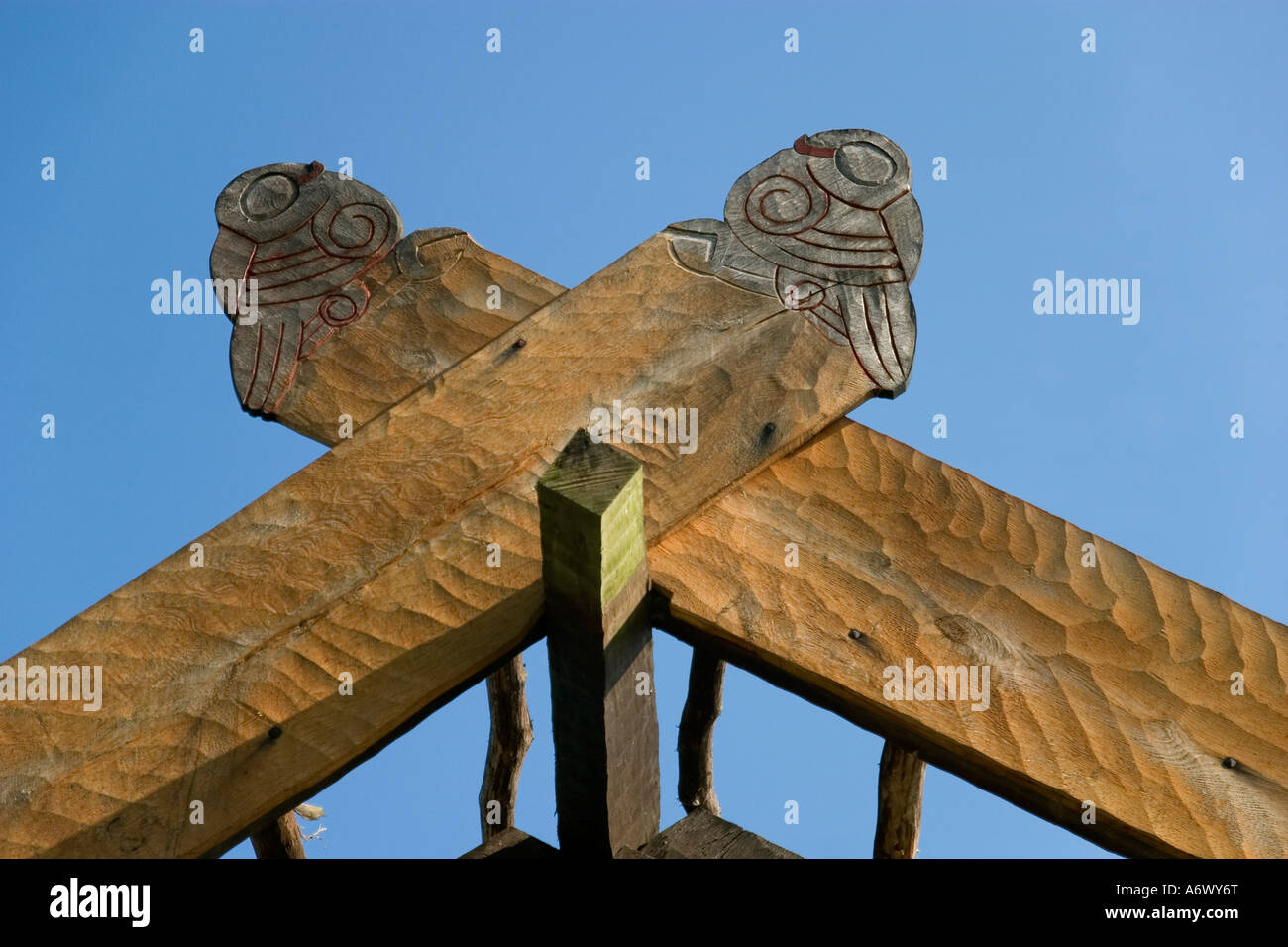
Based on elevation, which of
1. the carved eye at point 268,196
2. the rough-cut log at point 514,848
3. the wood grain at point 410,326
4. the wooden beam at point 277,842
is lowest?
the wooden beam at point 277,842

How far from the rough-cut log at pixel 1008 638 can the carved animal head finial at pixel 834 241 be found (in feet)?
0.96

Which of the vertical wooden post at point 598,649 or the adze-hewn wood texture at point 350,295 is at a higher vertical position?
the adze-hewn wood texture at point 350,295

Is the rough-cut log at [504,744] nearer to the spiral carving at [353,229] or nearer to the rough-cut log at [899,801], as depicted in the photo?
the rough-cut log at [899,801]

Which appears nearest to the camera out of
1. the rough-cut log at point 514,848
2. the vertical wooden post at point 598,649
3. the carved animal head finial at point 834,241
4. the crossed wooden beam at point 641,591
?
the vertical wooden post at point 598,649

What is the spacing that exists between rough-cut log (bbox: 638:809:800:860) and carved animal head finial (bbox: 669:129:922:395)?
3.18ft

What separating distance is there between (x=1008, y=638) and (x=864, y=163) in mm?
1230

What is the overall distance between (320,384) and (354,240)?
0.42 metres

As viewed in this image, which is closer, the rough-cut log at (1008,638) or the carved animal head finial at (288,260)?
the rough-cut log at (1008,638)

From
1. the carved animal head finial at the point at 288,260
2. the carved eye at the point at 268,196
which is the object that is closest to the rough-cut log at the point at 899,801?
the carved animal head finial at the point at 288,260

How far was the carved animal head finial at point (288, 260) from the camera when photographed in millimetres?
4430
